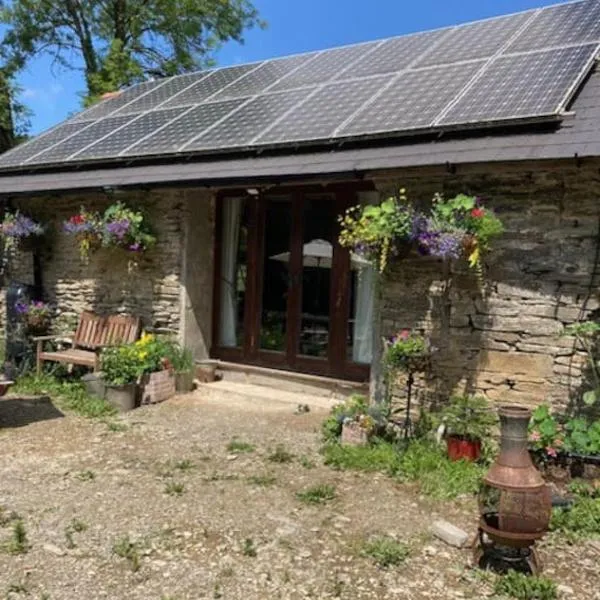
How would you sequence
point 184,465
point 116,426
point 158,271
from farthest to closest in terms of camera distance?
1. point 158,271
2. point 116,426
3. point 184,465

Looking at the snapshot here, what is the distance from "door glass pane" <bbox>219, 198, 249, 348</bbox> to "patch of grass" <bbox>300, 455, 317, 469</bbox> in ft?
10.2

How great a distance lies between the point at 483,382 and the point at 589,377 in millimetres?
879

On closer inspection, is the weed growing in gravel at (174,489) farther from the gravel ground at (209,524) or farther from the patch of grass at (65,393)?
the patch of grass at (65,393)

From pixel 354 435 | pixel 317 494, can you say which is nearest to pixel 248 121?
pixel 354 435

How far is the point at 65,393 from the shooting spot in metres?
7.69

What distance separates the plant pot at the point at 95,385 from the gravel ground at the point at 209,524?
3.25 feet

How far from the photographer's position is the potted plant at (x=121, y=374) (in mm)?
7016

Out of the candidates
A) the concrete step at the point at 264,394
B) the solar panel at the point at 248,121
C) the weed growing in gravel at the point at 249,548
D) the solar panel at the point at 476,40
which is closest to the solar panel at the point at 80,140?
the solar panel at the point at 248,121

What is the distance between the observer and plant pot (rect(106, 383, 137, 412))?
7.01 m

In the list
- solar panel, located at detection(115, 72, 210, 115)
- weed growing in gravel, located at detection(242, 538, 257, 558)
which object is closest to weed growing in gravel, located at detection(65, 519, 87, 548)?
weed growing in gravel, located at detection(242, 538, 257, 558)

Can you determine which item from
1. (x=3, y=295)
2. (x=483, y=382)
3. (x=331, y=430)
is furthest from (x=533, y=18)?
(x=3, y=295)

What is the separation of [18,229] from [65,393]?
2778 millimetres

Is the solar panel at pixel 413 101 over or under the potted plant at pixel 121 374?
over

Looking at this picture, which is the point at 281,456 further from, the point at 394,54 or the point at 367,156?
the point at 394,54
